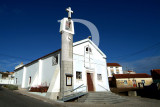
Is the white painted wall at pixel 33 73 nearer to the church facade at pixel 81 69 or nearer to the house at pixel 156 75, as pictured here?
the church facade at pixel 81 69

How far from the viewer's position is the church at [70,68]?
40.4 ft

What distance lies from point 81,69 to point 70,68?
2098 millimetres

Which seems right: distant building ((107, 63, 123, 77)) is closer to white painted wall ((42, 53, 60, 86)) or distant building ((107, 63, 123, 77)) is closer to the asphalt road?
white painted wall ((42, 53, 60, 86))

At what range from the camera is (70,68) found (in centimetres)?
1302

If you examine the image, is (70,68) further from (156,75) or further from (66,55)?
(156,75)

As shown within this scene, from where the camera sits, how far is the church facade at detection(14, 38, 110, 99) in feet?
44.5

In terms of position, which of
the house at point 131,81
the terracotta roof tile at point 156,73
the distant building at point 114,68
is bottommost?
the house at point 131,81

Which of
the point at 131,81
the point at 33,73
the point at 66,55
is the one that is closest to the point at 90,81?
the point at 66,55

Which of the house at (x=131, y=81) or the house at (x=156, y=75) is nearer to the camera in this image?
the house at (x=156, y=75)

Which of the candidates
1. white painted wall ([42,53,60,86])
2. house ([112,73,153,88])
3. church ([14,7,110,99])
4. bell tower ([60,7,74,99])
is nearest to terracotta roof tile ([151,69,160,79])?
house ([112,73,153,88])

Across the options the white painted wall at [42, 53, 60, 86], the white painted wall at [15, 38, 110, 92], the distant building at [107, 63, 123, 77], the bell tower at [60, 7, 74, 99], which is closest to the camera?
the bell tower at [60, 7, 74, 99]

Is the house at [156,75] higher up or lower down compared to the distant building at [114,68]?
lower down

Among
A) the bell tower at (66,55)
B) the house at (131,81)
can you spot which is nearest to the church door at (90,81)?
the bell tower at (66,55)

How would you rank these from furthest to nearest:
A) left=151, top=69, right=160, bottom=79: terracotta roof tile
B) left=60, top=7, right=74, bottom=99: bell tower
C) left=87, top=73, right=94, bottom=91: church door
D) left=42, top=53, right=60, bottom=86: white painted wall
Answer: left=151, top=69, right=160, bottom=79: terracotta roof tile < left=42, top=53, right=60, bottom=86: white painted wall < left=87, top=73, right=94, bottom=91: church door < left=60, top=7, right=74, bottom=99: bell tower
